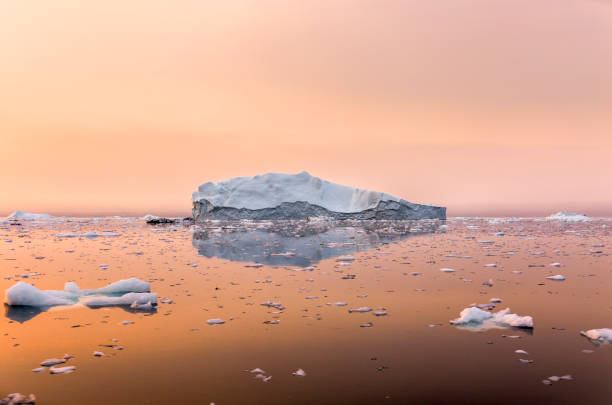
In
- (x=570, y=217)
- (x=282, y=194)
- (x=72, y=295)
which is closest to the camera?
(x=72, y=295)

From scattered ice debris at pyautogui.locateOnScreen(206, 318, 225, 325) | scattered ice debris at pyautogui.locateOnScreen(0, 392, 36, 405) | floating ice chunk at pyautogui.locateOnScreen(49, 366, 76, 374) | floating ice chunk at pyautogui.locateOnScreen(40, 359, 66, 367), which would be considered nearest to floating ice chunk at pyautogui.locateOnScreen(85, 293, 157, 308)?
scattered ice debris at pyautogui.locateOnScreen(206, 318, 225, 325)

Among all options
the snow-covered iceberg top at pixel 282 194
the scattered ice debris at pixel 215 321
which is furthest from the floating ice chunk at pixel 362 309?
the snow-covered iceberg top at pixel 282 194

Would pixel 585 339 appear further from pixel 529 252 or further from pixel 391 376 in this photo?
pixel 529 252

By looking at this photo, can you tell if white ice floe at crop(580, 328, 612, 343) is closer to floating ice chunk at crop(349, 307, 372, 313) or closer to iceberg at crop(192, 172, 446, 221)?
floating ice chunk at crop(349, 307, 372, 313)

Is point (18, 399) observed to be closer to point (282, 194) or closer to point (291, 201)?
point (291, 201)

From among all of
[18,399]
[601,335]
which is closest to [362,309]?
[601,335]

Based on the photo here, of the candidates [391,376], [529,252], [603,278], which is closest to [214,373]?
[391,376]
